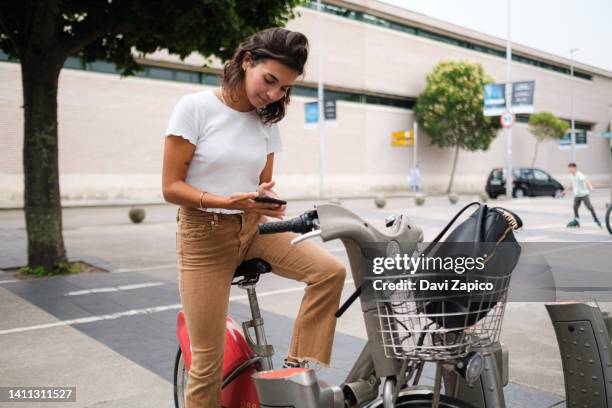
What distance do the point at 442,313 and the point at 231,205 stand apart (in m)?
0.82

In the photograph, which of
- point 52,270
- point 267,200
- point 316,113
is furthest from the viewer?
point 316,113

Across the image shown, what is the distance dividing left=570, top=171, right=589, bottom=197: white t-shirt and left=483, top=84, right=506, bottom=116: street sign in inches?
465

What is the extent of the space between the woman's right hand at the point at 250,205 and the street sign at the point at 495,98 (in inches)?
988

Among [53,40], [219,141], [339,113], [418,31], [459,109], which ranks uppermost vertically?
[418,31]

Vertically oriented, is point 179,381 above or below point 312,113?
below

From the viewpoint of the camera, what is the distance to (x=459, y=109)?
116 feet

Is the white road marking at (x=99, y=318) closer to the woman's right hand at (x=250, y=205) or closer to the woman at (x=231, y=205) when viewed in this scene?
the woman at (x=231, y=205)

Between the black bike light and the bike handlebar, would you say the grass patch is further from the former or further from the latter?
the black bike light

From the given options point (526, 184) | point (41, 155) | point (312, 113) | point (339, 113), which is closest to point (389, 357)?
point (41, 155)

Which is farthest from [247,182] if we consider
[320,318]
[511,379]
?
[511,379]

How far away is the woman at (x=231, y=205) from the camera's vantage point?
6.75ft

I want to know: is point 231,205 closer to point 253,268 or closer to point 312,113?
point 253,268

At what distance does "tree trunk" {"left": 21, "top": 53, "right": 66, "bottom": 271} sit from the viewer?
7422mm

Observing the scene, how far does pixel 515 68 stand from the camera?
40.9 m
